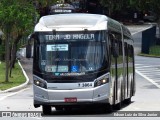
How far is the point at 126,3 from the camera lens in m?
93.8

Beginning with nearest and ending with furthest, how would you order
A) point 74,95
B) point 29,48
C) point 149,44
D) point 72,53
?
point 74,95 < point 72,53 < point 29,48 < point 149,44

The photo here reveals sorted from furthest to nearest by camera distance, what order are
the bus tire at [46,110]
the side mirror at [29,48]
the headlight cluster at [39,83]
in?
the bus tire at [46,110] → the side mirror at [29,48] → the headlight cluster at [39,83]

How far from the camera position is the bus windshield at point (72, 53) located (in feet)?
65.9

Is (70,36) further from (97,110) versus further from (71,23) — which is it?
(97,110)

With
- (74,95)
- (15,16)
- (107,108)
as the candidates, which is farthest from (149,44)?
(74,95)

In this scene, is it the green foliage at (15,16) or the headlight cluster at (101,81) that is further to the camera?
the green foliage at (15,16)

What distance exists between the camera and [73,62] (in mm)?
20094

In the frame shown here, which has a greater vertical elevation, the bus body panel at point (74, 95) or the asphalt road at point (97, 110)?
the bus body panel at point (74, 95)

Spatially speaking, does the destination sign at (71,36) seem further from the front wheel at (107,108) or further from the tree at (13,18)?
the tree at (13,18)

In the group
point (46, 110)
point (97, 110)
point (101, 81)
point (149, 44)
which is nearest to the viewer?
point (101, 81)

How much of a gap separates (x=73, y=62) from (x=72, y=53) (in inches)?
10.8

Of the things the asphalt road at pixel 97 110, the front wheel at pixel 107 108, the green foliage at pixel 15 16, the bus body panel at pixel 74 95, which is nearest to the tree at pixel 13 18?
the green foliage at pixel 15 16

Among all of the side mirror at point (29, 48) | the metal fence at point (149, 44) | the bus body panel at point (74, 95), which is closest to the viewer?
the bus body panel at point (74, 95)

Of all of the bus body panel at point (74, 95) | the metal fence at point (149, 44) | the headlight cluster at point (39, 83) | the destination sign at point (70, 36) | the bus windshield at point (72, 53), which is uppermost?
the destination sign at point (70, 36)
